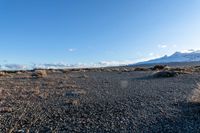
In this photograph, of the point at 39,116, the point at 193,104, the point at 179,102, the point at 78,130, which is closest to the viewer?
the point at 78,130

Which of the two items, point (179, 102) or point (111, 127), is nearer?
point (111, 127)

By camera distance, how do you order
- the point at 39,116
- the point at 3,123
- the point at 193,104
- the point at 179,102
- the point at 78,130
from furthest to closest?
the point at 179,102 → the point at 193,104 → the point at 39,116 → the point at 3,123 → the point at 78,130

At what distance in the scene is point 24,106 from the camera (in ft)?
48.6

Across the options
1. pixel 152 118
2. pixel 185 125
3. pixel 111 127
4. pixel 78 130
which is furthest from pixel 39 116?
pixel 185 125

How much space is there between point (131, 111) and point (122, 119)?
162 centimetres

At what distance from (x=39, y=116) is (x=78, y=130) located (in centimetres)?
301

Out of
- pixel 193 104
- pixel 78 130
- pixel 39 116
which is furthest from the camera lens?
pixel 193 104

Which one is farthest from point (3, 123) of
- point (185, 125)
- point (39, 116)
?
point (185, 125)

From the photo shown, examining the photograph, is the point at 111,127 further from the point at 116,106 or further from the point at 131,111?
the point at 116,106

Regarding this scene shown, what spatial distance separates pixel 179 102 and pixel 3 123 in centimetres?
938

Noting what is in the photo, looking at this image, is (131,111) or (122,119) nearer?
(122,119)

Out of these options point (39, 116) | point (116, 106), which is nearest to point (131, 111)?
point (116, 106)

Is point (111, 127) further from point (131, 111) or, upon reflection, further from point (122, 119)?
point (131, 111)

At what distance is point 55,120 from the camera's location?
11469 mm
